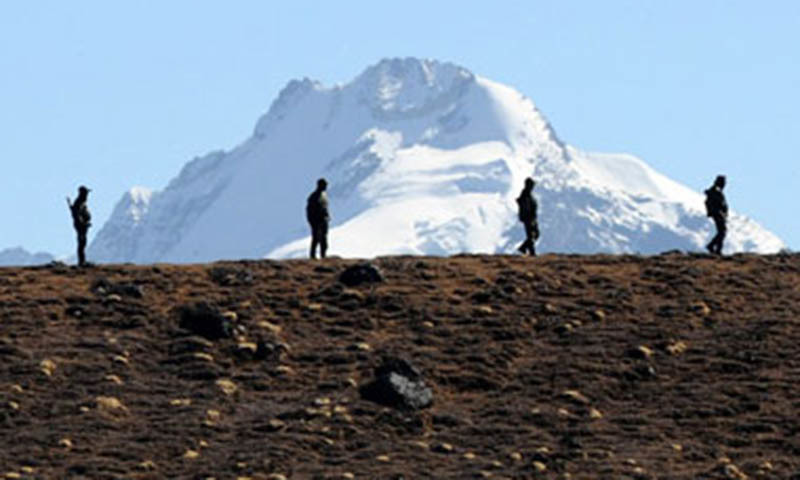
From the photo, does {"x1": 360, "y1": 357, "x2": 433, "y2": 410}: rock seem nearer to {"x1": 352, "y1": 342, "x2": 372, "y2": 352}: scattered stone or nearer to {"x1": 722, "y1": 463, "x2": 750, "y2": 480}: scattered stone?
{"x1": 352, "y1": 342, "x2": 372, "y2": 352}: scattered stone

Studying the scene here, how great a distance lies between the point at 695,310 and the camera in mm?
53219

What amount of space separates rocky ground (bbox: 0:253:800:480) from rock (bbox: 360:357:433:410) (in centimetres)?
29

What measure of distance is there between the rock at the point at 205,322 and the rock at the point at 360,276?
14.8 feet

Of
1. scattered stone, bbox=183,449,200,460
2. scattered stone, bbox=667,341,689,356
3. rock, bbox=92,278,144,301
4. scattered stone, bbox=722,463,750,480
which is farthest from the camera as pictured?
rock, bbox=92,278,144,301

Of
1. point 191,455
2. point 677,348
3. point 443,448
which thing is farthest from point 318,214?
point 191,455

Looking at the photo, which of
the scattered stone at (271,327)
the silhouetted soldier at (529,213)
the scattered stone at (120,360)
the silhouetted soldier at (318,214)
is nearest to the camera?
the scattered stone at (120,360)

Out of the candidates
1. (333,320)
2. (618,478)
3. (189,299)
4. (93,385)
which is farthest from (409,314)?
(618,478)

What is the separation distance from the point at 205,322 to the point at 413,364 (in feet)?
16.7

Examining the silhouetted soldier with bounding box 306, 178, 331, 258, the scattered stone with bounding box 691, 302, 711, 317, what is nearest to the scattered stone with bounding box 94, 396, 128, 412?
the silhouetted soldier with bounding box 306, 178, 331, 258

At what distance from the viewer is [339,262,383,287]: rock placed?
55156mm

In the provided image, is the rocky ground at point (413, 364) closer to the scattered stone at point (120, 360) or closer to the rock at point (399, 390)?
the scattered stone at point (120, 360)

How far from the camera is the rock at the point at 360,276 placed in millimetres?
55156

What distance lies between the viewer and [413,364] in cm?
4872

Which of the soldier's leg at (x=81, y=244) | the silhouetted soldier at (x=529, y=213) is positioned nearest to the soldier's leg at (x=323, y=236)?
the silhouetted soldier at (x=529, y=213)
